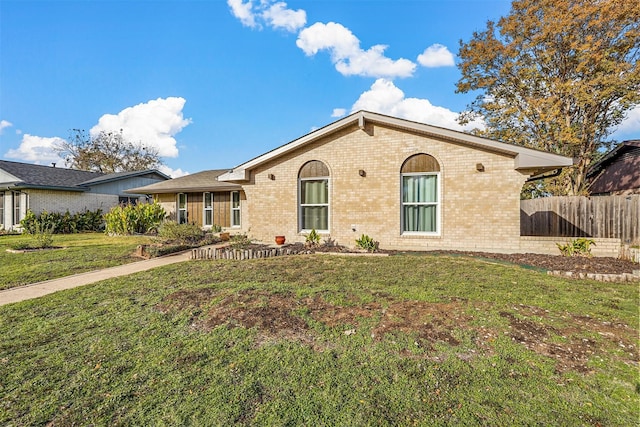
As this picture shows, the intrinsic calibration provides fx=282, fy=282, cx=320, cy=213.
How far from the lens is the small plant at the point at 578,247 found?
8.08m

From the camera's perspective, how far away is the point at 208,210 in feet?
51.8

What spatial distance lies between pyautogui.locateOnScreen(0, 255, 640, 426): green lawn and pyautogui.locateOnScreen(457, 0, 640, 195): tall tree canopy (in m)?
12.7

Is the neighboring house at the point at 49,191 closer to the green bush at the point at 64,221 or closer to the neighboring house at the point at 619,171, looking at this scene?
the green bush at the point at 64,221

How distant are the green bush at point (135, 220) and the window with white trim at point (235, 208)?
420cm

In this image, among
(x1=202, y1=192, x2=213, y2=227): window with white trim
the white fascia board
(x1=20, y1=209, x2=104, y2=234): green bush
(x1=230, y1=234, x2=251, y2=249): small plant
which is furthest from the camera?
(x1=20, y1=209, x2=104, y2=234): green bush

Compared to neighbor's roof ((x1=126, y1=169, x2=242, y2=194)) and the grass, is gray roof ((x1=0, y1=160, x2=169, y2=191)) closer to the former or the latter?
neighbor's roof ((x1=126, y1=169, x2=242, y2=194))

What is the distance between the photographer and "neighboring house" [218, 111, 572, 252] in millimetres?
8758

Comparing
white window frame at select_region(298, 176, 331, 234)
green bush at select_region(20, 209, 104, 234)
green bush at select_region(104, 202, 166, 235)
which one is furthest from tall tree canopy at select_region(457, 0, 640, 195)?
green bush at select_region(20, 209, 104, 234)

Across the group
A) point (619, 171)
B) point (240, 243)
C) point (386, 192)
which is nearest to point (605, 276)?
point (386, 192)

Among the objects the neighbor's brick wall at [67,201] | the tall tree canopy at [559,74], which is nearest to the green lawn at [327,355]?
the tall tree canopy at [559,74]

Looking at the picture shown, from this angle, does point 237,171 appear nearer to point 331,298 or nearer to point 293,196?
point 293,196

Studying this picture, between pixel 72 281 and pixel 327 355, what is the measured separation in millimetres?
6647

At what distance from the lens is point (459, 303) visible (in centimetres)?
443

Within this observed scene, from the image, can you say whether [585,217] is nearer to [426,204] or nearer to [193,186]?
[426,204]
